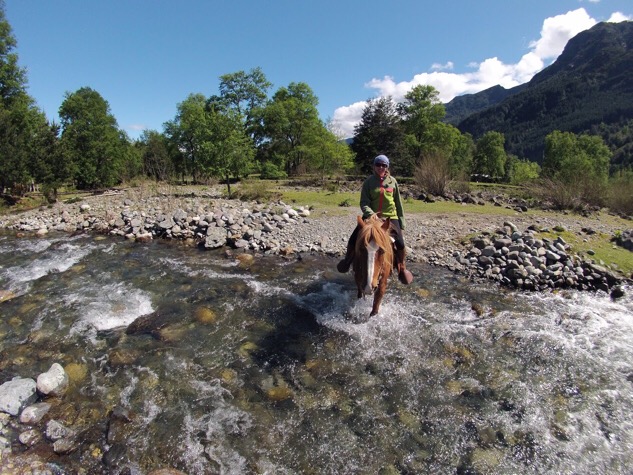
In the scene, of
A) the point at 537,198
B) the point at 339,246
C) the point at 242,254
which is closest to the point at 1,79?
the point at 242,254

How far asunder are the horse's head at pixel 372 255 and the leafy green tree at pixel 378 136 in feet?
109

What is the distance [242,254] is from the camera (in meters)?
12.9

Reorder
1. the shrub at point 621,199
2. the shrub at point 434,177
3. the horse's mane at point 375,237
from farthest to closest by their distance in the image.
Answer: the shrub at point 434,177 → the shrub at point 621,199 → the horse's mane at point 375,237

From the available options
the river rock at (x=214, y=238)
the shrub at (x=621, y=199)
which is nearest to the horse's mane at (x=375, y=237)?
the river rock at (x=214, y=238)

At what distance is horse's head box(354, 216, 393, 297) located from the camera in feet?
19.5

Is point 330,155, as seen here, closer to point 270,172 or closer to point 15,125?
point 270,172

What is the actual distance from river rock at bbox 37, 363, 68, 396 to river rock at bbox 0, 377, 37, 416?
0.40 feet

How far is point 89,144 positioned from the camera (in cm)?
2873

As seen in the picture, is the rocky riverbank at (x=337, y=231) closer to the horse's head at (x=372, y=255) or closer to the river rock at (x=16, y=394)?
the horse's head at (x=372, y=255)

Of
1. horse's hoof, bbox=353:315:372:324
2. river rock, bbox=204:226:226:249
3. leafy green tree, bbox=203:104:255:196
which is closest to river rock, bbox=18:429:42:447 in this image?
horse's hoof, bbox=353:315:372:324

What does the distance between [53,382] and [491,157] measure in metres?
72.3

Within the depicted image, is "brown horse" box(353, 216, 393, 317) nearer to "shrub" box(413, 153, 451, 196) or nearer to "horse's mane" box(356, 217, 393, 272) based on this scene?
"horse's mane" box(356, 217, 393, 272)

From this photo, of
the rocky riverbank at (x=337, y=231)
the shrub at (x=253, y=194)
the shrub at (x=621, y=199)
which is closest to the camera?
the rocky riverbank at (x=337, y=231)

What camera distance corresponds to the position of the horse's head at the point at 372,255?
19.5 ft
